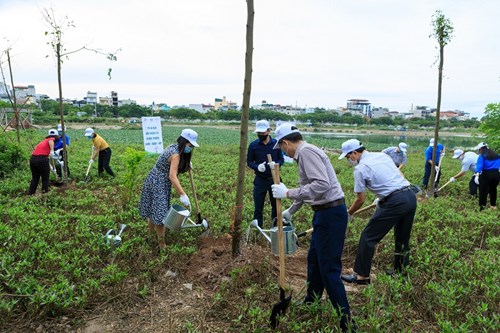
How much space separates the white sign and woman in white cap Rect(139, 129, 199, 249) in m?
7.52

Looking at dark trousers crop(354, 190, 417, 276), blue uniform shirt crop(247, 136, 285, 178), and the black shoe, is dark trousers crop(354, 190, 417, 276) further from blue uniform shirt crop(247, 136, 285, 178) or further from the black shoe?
blue uniform shirt crop(247, 136, 285, 178)

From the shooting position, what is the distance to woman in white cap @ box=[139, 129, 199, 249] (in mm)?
4012

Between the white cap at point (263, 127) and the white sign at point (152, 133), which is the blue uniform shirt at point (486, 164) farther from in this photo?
the white sign at point (152, 133)

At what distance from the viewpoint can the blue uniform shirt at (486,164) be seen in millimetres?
6867

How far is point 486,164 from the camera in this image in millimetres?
6934

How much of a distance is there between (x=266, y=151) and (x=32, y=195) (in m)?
4.88

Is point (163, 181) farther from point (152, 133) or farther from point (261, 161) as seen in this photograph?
point (152, 133)

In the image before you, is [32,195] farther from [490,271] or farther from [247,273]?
[490,271]

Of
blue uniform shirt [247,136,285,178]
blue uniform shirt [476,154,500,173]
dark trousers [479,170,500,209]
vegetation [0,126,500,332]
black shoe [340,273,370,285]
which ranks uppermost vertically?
blue uniform shirt [247,136,285,178]

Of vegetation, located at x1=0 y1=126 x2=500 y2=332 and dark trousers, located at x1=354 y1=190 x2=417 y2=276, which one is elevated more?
dark trousers, located at x1=354 y1=190 x2=417 y2=276

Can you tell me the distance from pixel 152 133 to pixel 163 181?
25.4 feet

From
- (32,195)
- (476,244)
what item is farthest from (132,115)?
(476,244)

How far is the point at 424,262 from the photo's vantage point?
13.2ft

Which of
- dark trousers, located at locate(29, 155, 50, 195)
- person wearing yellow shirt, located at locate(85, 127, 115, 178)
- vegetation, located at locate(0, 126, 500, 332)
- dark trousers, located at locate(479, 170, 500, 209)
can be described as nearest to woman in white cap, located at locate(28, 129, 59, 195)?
dark trousers, located at locate(29, 155, 50, 195)
